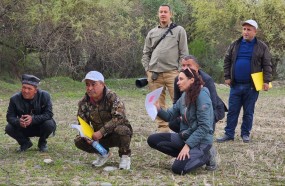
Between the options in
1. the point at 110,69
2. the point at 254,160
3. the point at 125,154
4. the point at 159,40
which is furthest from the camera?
the point at 110,69

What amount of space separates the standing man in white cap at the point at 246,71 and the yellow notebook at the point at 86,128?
260cm

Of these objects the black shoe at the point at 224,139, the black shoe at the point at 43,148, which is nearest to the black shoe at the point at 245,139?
the black shoe at the point at 224,139

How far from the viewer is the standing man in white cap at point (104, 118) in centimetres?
514

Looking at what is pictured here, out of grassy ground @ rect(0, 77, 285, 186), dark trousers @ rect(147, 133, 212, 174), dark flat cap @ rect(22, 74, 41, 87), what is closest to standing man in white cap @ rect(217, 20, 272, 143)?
grassy ground @ rect(0, 77, 285, 186)

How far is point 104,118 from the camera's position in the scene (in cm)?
535

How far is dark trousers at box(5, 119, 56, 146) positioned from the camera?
6.09m

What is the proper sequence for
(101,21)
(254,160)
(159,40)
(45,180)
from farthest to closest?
(101,21) → (159,40) → (254,160) → (45,180)

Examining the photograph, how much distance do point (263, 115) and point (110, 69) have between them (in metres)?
10.9

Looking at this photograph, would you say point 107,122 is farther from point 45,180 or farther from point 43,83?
point 43,83

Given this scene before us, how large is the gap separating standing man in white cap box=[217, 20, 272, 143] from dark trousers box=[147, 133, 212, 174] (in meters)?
2.05

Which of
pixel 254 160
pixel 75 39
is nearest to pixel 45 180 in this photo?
pixel 254 160

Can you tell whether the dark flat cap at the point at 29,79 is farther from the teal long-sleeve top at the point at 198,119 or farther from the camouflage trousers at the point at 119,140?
the teal long-sleeve top at the point at 198,119

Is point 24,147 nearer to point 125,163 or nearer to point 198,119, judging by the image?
point 125,163

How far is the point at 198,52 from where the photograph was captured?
27234 mm
